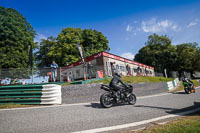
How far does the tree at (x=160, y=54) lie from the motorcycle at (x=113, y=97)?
4132cm

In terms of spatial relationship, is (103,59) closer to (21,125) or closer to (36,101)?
(36,101)

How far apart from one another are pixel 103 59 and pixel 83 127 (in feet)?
45.4

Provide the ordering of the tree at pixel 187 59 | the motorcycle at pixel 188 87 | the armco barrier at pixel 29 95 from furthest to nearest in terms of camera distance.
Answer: the tree at pixel 187 59 < the motorcycle at pixel 188 87 < the armco barrier at pixel 29 95

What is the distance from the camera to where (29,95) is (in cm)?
619

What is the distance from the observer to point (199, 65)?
4125 centimetres

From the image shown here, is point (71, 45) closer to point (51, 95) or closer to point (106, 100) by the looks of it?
point (51, 95)

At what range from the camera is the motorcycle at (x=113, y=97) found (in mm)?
5320

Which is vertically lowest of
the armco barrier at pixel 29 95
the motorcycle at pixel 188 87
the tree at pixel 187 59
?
the motorcycle at pixel 188 87

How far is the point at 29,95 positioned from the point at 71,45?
20280 millimetres

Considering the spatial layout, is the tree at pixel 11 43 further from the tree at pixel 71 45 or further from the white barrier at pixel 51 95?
the white barrier at pixel 51 95

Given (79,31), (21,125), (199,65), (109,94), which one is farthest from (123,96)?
(199,65)

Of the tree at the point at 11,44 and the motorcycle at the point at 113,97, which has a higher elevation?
the tree at the point at 11,44

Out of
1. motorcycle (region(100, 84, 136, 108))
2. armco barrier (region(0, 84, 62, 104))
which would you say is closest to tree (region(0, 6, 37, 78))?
armco barrier (region(0, 84, 62, 104))

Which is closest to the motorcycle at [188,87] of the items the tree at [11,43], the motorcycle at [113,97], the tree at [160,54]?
the motorcycle at [113,97]
